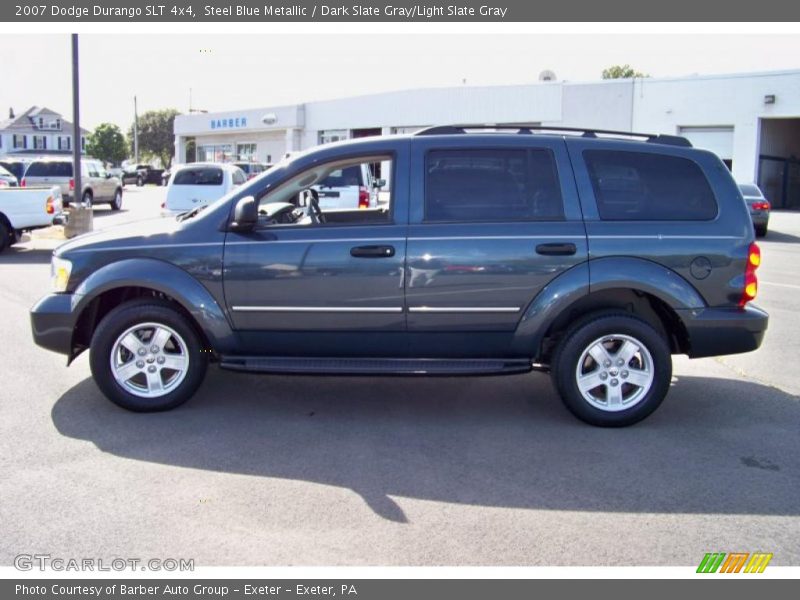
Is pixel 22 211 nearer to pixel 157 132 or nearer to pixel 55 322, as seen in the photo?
pixel 55 322

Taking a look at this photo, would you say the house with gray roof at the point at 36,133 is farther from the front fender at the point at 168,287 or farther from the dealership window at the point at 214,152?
the front fender at the point at 168,287

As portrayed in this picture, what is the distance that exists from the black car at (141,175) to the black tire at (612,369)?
62.4 meters

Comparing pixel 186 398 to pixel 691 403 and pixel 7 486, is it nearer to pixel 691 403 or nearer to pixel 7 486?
pixel 7 486

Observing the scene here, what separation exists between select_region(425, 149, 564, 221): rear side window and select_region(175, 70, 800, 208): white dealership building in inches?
1140

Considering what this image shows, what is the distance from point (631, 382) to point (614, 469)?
95cm

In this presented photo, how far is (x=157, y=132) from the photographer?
308 ft

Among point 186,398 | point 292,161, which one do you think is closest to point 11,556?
point 186,398

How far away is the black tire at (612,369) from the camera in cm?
550

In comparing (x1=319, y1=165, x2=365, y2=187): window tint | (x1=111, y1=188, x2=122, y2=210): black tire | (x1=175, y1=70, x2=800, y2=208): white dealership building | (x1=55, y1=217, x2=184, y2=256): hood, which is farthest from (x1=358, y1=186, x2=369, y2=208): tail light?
(x1=175, y1=70, x2=800, y2=208): white dealership building

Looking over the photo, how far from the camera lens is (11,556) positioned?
12.0 feet

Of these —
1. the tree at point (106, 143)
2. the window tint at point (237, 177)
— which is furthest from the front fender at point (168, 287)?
the tree at point (106, 143)

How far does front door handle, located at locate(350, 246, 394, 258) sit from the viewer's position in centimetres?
548

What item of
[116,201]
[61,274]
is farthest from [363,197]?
[116,201]

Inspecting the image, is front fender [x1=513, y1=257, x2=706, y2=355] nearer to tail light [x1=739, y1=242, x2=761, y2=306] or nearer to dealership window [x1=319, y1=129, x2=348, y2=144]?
tail light [x1=739, y1=242, x2=761, y2=306]
